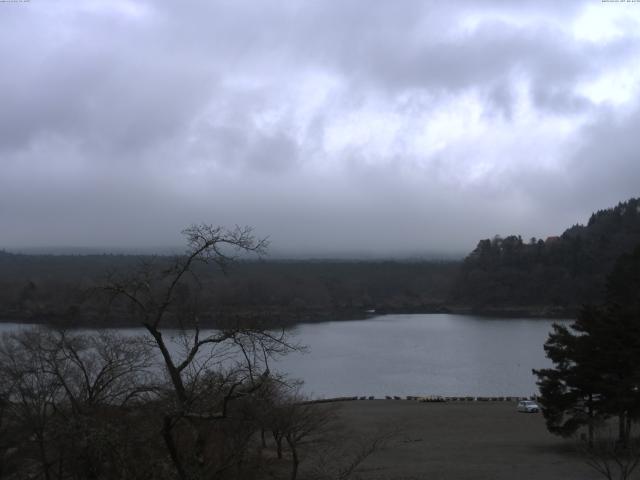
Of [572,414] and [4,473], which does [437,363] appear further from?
[4,473]

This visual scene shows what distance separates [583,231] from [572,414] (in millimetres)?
78883

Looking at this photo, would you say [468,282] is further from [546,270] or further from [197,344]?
[197,344]

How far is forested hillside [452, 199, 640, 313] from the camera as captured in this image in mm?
67000

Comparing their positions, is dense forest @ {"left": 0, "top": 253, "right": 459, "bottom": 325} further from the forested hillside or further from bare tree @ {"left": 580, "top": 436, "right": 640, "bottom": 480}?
bare tree @ {"left": 580, "top": 436, "right": 640, "bottom": 480}

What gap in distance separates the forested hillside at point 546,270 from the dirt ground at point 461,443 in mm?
45906

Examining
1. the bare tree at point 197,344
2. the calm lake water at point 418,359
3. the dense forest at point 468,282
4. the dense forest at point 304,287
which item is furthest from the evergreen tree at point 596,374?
the dense forest at point 468,282

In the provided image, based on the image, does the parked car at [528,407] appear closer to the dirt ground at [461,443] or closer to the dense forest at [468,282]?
the dirt ground at [461,443]

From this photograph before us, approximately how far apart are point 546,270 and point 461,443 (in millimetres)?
56989

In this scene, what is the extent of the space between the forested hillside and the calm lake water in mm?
14362

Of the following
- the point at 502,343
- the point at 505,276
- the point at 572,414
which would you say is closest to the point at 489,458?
the point at 572,414

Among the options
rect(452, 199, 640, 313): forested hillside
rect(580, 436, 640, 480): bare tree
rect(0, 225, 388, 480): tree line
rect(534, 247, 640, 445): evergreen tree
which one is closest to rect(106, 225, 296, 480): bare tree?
rect(0, 225, 388, 480): tree line

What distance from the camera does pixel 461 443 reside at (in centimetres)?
1659

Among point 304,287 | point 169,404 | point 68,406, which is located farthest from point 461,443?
point 304,287

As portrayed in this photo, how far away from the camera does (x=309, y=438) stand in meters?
15.0
